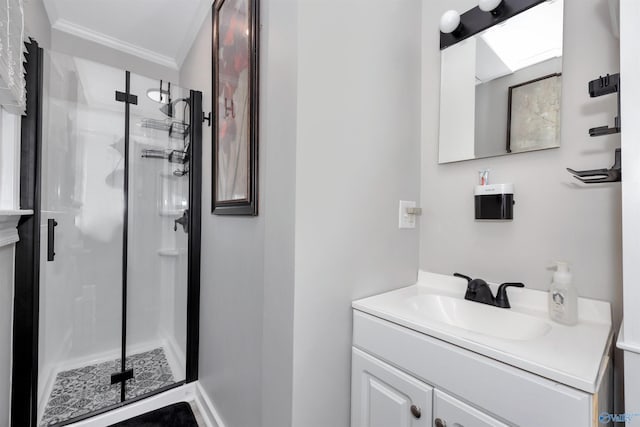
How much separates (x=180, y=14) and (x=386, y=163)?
6.18 feet

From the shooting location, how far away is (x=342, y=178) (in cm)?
104

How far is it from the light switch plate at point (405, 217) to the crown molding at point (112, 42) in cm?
250

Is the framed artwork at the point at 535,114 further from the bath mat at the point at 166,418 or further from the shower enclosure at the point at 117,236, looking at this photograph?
the bath mat at the point at 166,418

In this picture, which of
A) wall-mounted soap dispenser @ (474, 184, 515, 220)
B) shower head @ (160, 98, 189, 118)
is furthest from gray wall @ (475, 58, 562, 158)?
shower head @ (160, 98, 189, 118)

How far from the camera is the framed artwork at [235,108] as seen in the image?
3.79 ft

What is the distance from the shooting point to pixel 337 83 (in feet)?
3.33

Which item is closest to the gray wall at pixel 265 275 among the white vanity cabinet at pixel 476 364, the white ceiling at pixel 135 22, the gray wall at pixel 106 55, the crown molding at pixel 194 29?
the white vanity cabinet at pixel 476 364

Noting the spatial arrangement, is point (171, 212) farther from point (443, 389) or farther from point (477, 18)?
point (477, 18)

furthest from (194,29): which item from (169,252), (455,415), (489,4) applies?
(455,415)

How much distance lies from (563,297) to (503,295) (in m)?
0.19

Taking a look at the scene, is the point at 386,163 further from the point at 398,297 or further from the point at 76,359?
the point at 76,359

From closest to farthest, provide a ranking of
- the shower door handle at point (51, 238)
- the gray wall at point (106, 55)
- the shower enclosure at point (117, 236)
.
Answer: the shower door handle at point (51, 238) < the shower enclosure at point (117, 236) < the gray wall at point (106, 55)

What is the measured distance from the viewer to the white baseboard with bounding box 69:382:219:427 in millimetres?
1528

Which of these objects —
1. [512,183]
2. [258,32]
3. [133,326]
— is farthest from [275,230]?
[133,326]
